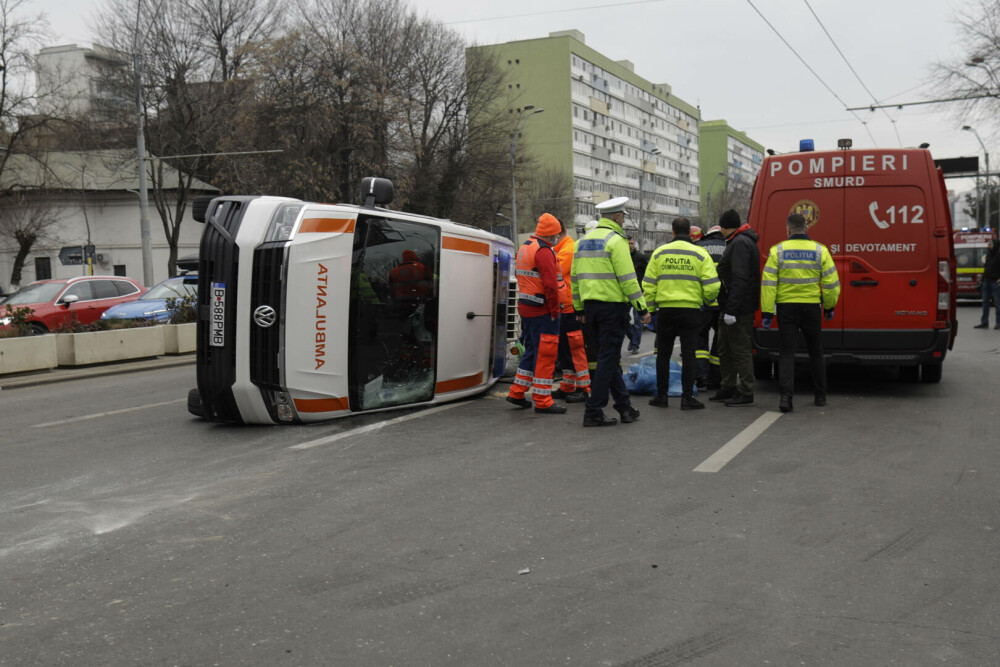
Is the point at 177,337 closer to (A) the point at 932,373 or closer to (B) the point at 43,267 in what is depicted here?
(A) the point at 932,373

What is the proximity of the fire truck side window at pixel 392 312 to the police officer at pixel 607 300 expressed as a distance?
145cm

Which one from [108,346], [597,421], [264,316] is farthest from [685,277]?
[108,346]

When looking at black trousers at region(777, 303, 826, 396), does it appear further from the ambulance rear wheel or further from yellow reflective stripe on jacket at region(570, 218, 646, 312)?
the ambulance rear wheel

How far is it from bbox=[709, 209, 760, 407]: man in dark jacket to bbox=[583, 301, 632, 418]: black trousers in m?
1.50

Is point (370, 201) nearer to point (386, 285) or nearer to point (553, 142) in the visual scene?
point (386, 285)

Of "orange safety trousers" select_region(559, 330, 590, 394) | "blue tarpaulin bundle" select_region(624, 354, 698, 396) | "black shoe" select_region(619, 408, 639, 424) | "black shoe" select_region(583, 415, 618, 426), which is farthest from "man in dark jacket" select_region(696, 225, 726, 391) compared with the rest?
"black shoe" select_region(583, 415, 618, 426)

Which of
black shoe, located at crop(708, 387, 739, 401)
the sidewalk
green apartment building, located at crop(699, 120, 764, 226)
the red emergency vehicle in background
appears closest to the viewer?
black shoe, located at crop(708, 387, 739, 401)

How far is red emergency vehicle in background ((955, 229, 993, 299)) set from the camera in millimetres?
29219

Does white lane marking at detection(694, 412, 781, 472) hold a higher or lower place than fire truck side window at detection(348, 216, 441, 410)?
lower

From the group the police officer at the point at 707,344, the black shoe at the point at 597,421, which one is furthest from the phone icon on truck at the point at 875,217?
the black shoe at the point at 597,421

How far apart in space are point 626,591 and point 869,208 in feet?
22.5

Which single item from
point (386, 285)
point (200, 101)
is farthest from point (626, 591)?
point (200, 101)

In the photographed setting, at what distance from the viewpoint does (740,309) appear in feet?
29.8

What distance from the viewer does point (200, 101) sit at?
42375 mm
